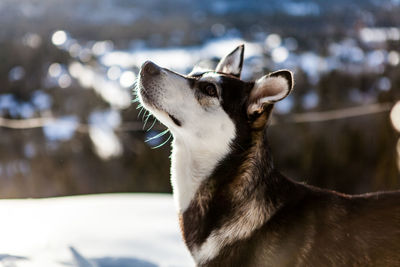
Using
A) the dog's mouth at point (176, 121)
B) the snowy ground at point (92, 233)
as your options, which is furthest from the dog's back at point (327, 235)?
the snowy ground at point (92, 233)

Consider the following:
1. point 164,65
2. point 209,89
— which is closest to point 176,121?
point 209,89

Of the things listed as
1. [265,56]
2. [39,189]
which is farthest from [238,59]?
[265,56]

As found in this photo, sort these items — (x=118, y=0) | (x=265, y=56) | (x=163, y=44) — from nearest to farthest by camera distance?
1. (x=265, y=56)
2. (x=163, y=44)
3. (x=118, y=0)

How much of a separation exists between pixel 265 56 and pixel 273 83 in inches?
586

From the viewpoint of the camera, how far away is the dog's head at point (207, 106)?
270cm

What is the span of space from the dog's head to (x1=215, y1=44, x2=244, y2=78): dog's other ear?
0.40 meters

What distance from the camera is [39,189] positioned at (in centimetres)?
962

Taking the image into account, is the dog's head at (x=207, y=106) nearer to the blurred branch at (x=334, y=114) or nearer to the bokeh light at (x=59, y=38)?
the blurred branch at (x=334, y=114)

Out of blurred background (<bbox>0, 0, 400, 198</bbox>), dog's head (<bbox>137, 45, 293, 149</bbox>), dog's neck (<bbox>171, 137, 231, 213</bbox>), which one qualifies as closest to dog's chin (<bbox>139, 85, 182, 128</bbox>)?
dog's head (<bbox>137, 45, 293, 149</bbox>)

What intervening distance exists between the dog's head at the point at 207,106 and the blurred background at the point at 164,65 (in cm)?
57

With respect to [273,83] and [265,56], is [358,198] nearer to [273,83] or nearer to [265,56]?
[273,83]

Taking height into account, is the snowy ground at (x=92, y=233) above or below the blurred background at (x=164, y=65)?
above

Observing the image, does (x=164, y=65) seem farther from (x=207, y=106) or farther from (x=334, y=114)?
(x=334, y=114)

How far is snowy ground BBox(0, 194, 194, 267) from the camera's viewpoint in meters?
3.15
